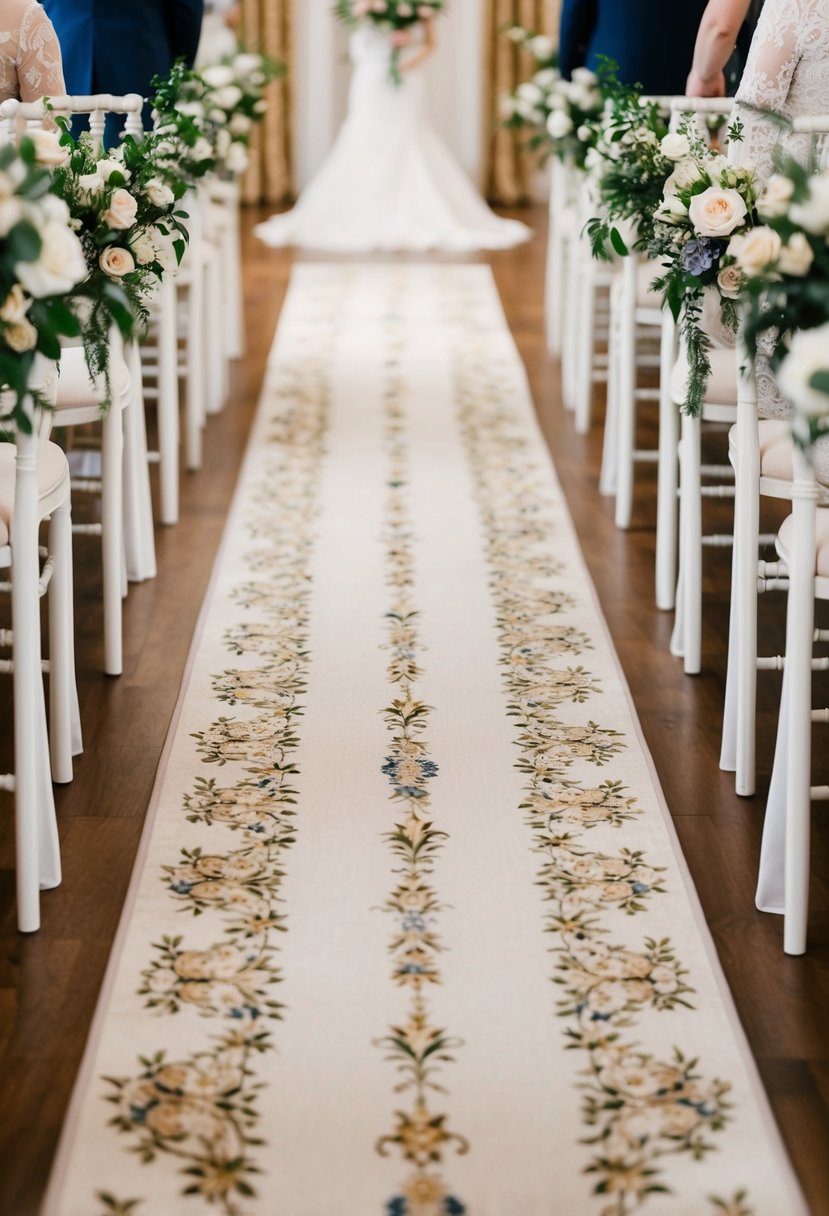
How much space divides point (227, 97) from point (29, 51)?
207cm

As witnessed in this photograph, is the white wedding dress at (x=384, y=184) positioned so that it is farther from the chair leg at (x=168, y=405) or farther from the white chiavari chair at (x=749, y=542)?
the white chiavari chair at (x=749, y=542)

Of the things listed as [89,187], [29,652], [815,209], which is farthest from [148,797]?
[815,209]

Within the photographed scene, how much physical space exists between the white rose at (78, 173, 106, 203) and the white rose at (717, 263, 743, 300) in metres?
1.19

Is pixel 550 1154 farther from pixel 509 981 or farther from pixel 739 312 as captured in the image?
pixel 739 312

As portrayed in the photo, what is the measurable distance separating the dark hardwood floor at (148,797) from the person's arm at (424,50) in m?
6.13

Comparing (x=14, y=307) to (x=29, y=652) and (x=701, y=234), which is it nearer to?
(x=29, y=652)

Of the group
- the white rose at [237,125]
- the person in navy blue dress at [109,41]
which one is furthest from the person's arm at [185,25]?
the white rose at [237,125]

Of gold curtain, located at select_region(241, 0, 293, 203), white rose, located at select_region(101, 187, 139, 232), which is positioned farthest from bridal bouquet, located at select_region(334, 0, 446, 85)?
white rose, located at select_region(101, 187, 139, 232)

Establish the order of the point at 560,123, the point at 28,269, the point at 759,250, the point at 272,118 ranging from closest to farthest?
the point at 28,269, the point at 759,250, the point at 560,123, the point at 272,118

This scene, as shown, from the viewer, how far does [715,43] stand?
4.43 metres

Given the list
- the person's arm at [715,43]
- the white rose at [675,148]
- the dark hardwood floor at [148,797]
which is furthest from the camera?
the person's arm at [715,43]

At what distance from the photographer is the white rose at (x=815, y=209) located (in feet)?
7.02

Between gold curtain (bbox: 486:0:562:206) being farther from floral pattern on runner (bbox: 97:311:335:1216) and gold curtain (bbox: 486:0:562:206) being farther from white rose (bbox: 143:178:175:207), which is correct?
white rose (bbox: 143:178:175:207)

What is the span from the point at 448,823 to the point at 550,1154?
99 cm
